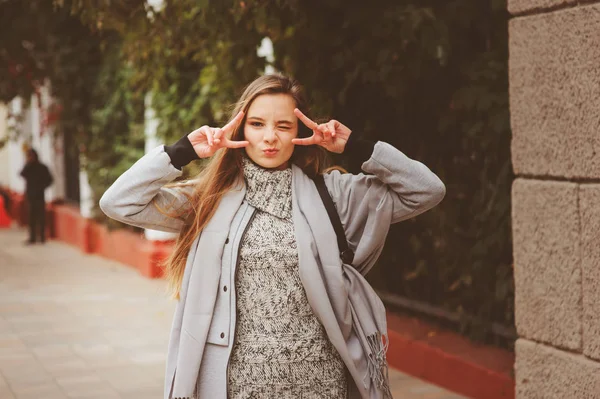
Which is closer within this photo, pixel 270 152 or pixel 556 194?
pixel 270 152

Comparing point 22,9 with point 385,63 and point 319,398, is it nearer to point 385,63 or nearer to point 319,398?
point 385,63

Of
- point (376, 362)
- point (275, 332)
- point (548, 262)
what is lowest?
point (376, 362)

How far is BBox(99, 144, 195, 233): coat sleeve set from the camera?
317 centimetres

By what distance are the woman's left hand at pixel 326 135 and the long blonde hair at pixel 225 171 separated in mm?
93

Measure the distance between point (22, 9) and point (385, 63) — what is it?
4.88 m

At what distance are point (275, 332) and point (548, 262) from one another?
1.52m

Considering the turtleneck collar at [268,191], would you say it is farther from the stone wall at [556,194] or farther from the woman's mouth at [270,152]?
the stone wall at [556,194]

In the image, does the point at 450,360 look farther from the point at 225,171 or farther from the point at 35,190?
the point at 35,190

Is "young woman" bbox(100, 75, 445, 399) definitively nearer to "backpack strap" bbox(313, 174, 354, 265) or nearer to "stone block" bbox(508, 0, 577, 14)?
"backpack strap" bbox(313, 174, 354, 265)

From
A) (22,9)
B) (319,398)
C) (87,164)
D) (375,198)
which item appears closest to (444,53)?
(375,198)

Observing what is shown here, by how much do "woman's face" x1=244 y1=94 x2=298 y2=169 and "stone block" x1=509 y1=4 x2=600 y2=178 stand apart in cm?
133

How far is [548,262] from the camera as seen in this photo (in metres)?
4.06

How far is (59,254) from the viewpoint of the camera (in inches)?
588

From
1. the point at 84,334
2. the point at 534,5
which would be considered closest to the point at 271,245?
the point at 534,5
